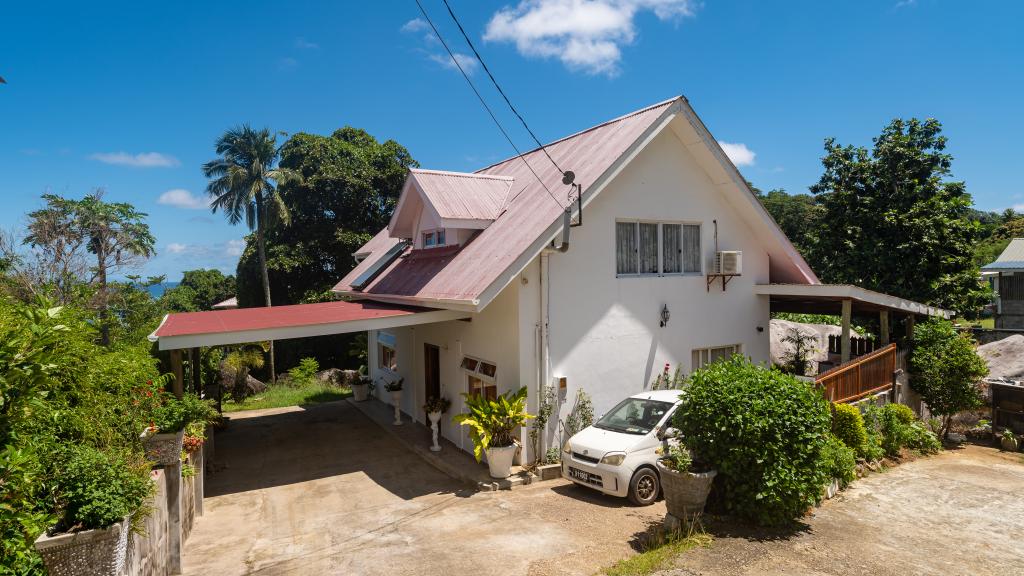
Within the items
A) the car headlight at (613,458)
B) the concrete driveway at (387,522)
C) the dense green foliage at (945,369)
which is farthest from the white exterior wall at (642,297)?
the dense green foliage at (945,369)

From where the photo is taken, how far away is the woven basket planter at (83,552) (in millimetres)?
4676

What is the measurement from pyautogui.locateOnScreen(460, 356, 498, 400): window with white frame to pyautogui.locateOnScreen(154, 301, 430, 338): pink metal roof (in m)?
1.56

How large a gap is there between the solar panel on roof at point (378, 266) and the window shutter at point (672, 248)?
28.2 ft

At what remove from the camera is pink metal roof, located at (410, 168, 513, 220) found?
13203 millimetres

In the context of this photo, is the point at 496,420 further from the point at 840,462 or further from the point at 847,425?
the point at 847,425

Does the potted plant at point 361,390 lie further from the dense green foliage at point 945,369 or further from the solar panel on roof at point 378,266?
the dense green foliage at point 945,369

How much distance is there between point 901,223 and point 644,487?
1528 centimetres

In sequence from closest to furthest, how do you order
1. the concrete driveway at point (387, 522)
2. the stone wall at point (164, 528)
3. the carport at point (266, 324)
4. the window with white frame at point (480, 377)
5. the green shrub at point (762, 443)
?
the stone wall at point (164, 528) < the green shrub at point (762, 443) < the concrete driveway at point (387, 522) < the carport at point (266, 324) < the window with white frame at point (480, 377)

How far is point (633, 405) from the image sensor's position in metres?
10.2

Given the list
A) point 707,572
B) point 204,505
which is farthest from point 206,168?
point 707,572

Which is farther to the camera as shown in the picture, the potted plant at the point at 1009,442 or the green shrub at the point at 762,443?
the potted plant at the point at 1009,442

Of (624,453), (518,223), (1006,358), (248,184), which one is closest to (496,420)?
(624,453)

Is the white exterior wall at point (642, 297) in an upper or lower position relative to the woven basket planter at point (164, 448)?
upper

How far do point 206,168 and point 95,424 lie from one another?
1059 inches
